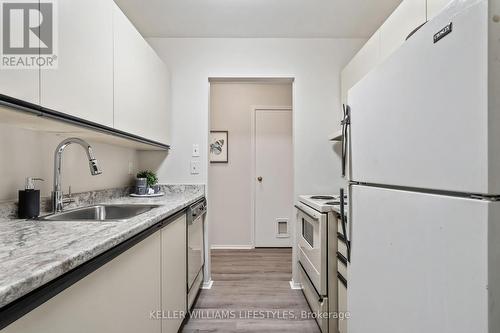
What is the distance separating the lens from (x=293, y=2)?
6.49ft

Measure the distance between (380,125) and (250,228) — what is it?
2.97 meters

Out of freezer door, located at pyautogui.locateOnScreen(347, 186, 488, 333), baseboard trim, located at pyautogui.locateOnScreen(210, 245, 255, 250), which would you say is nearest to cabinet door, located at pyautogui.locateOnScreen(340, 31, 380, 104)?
freezer door, located at pyautogui.locateOnScreen(347, 186, 488, 333)

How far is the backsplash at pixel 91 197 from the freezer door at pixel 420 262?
1.50 metres

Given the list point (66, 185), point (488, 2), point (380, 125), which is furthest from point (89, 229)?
point (488, 2)

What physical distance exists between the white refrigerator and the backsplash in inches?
59.3

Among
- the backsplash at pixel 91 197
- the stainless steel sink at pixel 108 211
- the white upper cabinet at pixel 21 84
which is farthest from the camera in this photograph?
the stainless steel sink at pixel 108 211

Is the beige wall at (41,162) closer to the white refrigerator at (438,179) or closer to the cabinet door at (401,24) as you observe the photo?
the white refrigerator at (438,179)

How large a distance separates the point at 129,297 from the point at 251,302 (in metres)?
1.38

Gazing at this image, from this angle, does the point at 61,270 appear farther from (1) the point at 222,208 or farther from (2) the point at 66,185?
Answer: (1) the point at 222,208

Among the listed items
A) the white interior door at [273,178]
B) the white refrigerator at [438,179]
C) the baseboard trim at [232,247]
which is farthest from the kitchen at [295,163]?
the white interior door at [273,178]

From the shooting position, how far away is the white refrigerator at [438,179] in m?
0.48

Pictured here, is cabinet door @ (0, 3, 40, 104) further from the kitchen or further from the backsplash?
the backsplash

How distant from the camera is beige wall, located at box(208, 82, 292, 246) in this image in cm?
365

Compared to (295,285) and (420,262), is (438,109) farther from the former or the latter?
(295,285)
